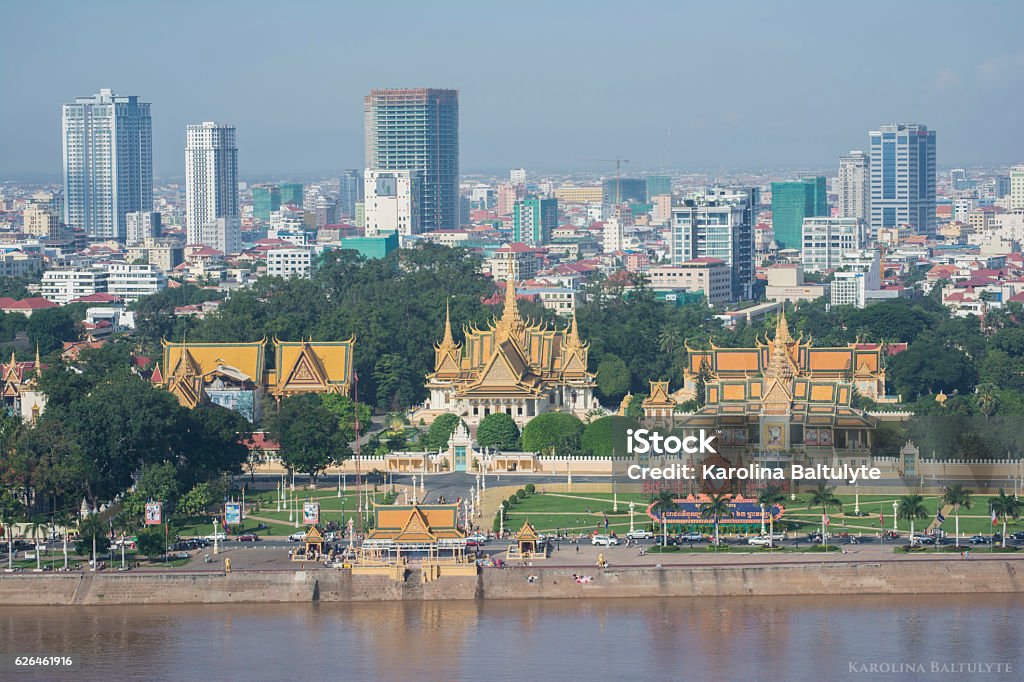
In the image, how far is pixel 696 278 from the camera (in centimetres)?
17312

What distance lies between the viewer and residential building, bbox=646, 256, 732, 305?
564ft

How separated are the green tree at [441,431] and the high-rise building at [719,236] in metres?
93.8

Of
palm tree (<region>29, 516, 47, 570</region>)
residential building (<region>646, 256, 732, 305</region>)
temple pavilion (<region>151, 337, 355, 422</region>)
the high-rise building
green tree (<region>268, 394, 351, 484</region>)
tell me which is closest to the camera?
palm tree (<region>29, 516, 47, 570</region>)

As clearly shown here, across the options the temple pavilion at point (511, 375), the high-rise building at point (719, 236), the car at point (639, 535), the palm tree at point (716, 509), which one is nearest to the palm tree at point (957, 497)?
the palm tree at point (716, 509)

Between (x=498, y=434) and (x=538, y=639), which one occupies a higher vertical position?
(x=498, y=434)

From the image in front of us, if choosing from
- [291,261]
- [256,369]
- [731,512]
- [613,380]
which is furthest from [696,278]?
[731,512]

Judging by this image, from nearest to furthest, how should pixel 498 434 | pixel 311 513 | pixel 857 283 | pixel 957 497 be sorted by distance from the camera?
pixel 957 497 → pixel 311 513 → pixel 498 434 → pixel 857 283

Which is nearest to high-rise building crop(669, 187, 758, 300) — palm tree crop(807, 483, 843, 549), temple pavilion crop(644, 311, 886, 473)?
temple pavilion crop(644, 311, 886, 473)

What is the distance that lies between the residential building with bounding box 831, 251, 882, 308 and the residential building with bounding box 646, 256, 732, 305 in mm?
8983

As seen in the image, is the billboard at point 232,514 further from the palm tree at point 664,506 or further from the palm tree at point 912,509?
the palm tree at point 912,509

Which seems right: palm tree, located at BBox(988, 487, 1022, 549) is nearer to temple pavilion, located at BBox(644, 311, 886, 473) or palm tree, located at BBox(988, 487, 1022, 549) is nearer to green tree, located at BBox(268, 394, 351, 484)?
temple pavilion, located at BBox(644, 311, 886, 473)

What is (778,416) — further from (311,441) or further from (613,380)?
(613,380)

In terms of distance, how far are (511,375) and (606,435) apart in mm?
9227

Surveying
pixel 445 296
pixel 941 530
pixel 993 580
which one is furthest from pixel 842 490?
pixel 445 296
